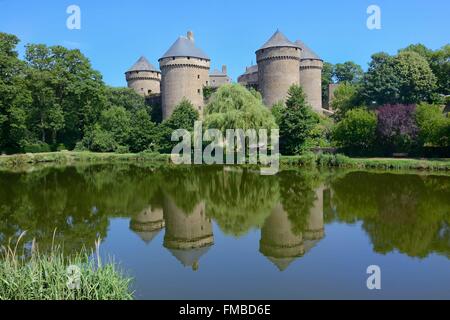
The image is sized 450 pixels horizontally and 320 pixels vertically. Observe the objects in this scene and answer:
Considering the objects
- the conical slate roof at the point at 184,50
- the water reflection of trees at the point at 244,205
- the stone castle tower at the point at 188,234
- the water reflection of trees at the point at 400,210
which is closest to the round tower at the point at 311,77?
the conical slate roof at the point at 184,50

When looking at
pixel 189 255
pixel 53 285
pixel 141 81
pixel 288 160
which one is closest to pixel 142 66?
pixel 141 81

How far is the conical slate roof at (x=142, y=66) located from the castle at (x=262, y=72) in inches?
206

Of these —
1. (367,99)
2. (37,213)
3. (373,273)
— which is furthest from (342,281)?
(367,99)

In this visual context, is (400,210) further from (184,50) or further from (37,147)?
(37,147)

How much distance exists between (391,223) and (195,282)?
5664 millimetres

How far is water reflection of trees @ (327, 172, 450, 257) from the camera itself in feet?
27.5

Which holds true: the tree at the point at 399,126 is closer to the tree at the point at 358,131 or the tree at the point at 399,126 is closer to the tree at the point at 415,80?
the tree at the point at 358,131

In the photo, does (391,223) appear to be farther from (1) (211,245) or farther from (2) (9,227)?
(2) (9,227)

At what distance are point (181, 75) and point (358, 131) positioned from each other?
1708cm

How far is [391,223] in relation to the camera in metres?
10.0

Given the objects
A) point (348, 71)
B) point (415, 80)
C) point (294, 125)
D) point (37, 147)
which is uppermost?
point (348, 71)

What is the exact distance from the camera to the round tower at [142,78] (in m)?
44.7

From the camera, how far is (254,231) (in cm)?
950

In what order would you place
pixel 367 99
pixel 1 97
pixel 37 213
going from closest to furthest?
pixel 37 213 < pixel 1 97 < pixel 367 99
